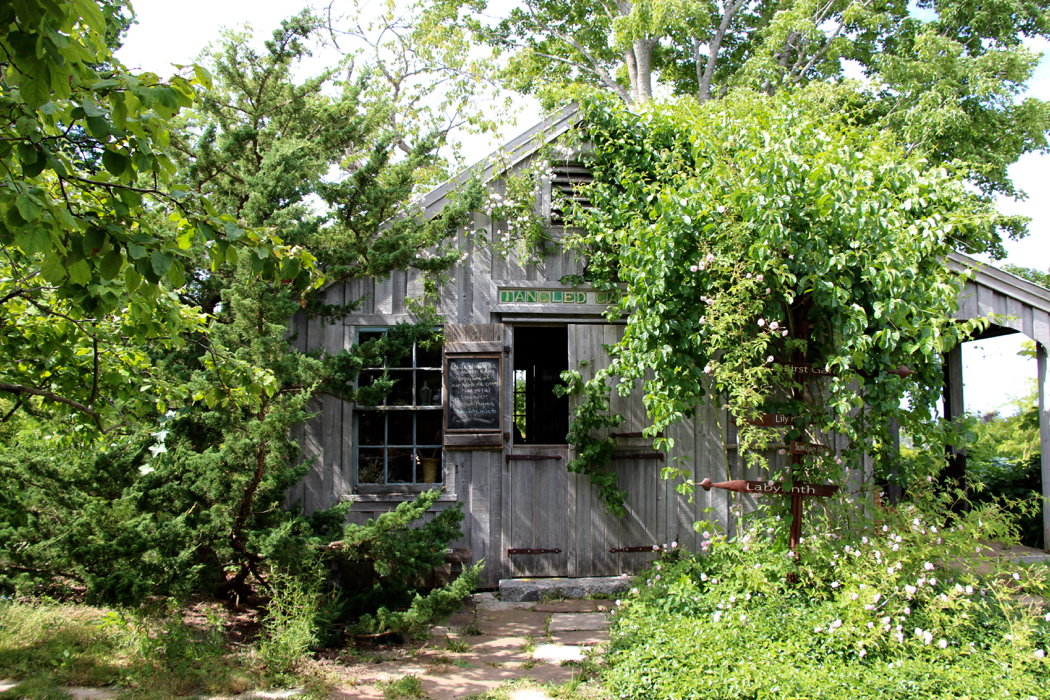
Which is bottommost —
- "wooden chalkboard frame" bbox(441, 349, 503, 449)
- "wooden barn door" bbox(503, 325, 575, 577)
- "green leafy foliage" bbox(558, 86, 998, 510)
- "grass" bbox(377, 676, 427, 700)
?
"grass" bbox(377, 676, 427, 700)

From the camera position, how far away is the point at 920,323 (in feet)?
15.3

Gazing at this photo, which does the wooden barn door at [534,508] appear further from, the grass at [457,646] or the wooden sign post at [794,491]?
the wooden sign post at [794,491]

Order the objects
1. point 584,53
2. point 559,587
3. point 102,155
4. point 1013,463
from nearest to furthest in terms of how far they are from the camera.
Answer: point 102,155 < point 559,587 < point 1013,463 < point 584,53

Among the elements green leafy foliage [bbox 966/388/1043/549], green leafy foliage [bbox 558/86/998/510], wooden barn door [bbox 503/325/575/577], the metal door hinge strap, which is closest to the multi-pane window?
wooden barn door [bbox 503/325/575/577]

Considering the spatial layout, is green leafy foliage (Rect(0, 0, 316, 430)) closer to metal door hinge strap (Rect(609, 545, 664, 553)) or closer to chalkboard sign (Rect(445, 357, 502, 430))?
chalkboard sign (Rect(445, 357, 502, 430))

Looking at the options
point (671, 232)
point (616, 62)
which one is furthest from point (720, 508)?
point (616, 62)

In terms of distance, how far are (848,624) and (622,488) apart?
9.44 feet

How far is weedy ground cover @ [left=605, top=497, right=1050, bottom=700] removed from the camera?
3.65 metres

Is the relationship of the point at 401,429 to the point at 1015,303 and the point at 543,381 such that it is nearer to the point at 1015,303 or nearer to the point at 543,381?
the point at 543,381

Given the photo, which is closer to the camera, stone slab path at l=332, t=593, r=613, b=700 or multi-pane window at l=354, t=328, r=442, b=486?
stone slab path at l=332, t=593, r=613, b=700

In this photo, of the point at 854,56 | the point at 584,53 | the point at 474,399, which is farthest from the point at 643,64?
the point at 474,399

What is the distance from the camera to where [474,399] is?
6.54 m

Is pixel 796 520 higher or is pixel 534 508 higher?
pixel 796 520

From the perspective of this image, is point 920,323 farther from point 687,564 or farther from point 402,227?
point 402,227
